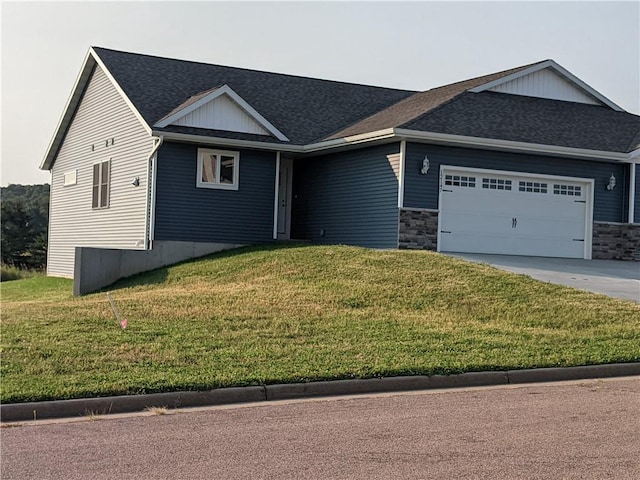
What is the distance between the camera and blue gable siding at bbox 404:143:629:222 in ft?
69.3

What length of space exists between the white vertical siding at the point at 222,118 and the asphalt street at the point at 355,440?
47.0 feet

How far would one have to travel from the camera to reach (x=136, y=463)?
266 inches

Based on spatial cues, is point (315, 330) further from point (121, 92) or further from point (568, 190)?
point (121, 92)

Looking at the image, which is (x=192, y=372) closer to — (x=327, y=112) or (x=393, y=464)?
(x=393, y=464)

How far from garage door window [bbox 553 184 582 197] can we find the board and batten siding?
1058 cm

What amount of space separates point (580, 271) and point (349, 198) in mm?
6472

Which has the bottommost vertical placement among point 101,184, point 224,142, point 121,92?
point 101,184

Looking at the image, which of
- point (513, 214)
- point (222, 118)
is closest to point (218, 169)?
point (222, 118)

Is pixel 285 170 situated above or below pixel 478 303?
above

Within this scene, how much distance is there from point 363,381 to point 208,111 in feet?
46.6

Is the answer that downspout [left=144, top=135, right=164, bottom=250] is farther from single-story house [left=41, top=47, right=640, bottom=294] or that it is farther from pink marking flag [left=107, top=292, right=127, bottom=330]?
pink marking flag [left=107, top=292, right=127, bottom=330]

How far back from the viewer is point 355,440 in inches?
299

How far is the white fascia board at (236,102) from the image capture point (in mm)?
22328

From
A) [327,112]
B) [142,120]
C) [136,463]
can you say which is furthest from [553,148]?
[136,463]
